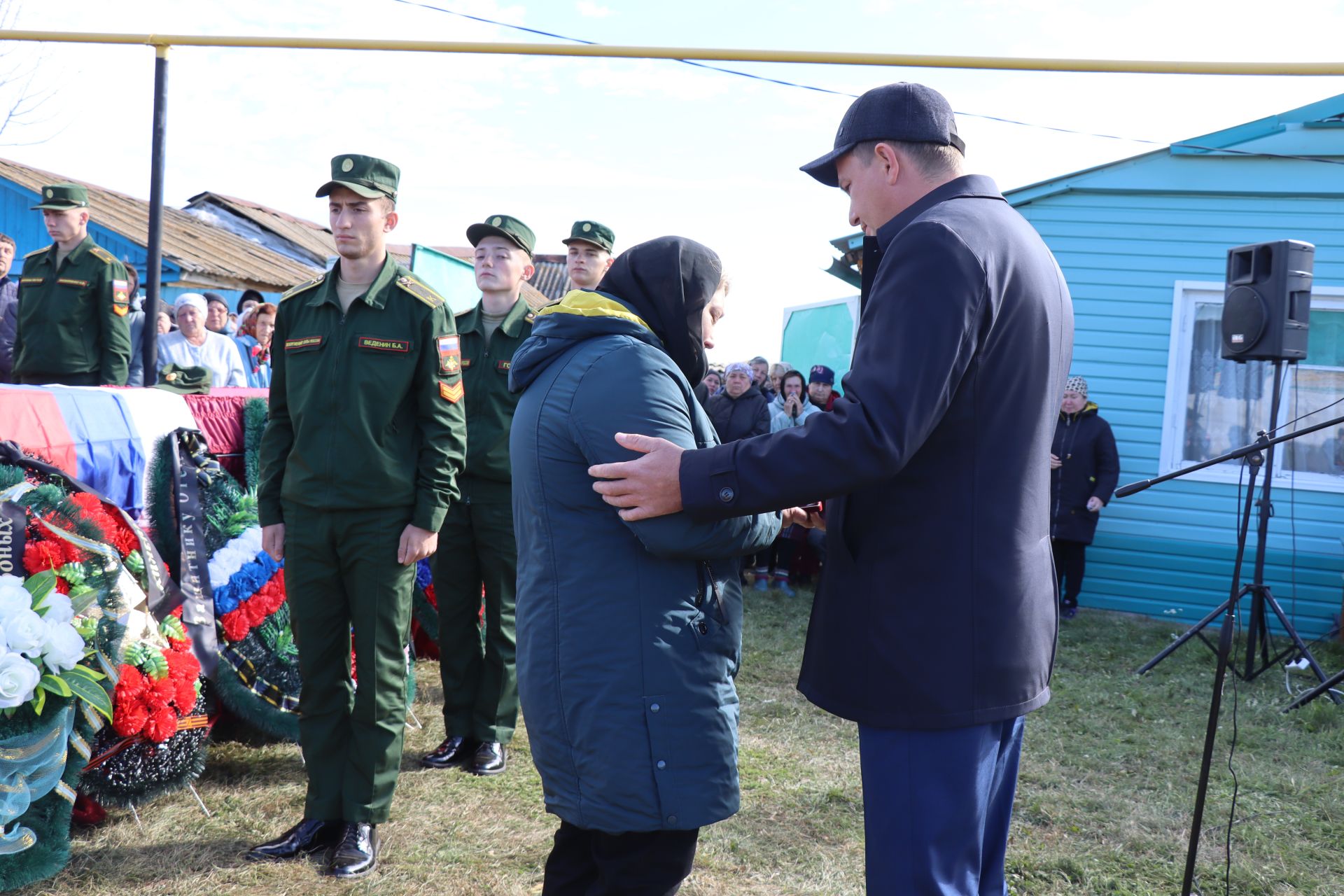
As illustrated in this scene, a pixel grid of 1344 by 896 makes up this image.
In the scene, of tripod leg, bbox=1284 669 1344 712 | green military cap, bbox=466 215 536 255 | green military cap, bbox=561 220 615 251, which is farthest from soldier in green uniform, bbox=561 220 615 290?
tripod leg, bbox=1284 669 1344 712

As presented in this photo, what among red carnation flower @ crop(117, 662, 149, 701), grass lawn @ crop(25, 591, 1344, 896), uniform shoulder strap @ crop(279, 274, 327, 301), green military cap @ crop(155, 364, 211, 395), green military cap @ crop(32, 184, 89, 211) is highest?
green military cap @ crop(32, 184, 89, 211)

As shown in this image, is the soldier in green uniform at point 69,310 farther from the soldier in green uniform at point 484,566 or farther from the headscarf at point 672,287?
the headscarf at point 672,287

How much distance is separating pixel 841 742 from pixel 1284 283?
3.29 m

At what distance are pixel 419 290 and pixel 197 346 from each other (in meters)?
5.52

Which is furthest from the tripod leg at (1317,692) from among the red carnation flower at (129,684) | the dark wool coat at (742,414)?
the red carnation flower at (129,684)

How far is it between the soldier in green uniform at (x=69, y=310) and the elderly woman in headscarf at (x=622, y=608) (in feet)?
15.2

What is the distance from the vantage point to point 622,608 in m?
1.90

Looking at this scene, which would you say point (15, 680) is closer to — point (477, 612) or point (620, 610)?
point (620, 610)

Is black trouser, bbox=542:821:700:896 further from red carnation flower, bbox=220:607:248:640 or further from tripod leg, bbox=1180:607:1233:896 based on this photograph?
red carnation flower, bbox=220:607:248:640

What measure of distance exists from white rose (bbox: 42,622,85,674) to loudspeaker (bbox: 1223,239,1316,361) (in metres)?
5.14

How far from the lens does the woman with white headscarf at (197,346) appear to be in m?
8.05

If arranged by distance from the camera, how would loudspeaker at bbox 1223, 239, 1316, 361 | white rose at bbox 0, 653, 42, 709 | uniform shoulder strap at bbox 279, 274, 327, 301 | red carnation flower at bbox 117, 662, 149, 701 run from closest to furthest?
white rose at bbox 0, 653, 42, 709 < red carnation flower at bbox 117, 662, 149, 701 < uniform shoulder strap at bbox 279, 274, 327, 301 < loudspeaker at bbox 1223, 239, 1316, 361

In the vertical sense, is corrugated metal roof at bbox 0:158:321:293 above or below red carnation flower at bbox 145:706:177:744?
above

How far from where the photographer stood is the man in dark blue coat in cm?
165
